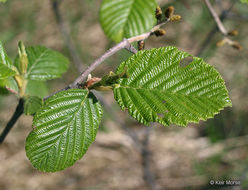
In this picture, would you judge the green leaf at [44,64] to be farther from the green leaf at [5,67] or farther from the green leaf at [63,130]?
the green leaf at [63,130]

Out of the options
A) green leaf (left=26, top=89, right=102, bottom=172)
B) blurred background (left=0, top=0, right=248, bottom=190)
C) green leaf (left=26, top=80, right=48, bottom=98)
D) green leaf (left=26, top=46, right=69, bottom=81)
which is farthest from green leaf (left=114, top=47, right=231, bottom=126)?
blurred background (left=0, top=0, right=248, bottom=190)

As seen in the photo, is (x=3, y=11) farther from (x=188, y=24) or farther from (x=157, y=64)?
(x=157, y=64)

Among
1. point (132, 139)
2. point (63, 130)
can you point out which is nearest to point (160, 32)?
point (63, 130)

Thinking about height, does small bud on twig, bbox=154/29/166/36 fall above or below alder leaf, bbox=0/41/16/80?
below

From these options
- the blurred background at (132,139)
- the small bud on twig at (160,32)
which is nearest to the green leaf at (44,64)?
the small bud on twig at (160,32)

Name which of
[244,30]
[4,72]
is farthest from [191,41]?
[4,72]

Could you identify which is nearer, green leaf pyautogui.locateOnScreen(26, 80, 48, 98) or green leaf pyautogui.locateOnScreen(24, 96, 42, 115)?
green leaf pyautogui.locateOnScreen(24, 96, 42, 115)

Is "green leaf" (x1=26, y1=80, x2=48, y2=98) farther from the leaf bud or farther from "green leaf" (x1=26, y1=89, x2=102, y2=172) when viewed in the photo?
"green leaf" (x1=26, y1=89, x2=102, y2=172)

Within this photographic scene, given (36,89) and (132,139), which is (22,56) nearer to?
(36,89)
